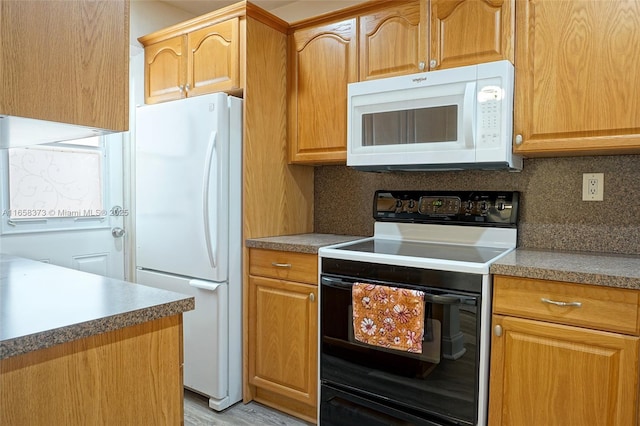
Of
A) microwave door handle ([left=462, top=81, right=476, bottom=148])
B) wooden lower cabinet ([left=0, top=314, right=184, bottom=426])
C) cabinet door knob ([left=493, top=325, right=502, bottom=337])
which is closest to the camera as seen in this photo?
wooden lower cabinet ([left=0, top=314, right=184, bottom=426])

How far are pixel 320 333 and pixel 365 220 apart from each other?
2.59 ft

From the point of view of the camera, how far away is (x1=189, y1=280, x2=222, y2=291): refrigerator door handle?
2250 mm

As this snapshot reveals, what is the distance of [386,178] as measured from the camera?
2.49 m

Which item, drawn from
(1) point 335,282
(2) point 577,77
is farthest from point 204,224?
(2) point 577,77

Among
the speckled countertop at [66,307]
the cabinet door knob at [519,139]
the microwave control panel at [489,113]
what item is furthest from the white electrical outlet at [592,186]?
the speckled countertop at [66,307]

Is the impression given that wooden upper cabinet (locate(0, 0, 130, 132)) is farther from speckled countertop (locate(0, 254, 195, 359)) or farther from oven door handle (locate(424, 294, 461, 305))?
oven door handle (locate(424, 294, 461, 305))

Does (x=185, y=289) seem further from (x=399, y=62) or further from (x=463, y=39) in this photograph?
(x=463, y=39)

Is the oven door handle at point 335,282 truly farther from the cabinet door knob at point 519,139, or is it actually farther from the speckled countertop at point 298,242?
the cabinet door knob at point 519,139

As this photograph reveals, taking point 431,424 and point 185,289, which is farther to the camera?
point 185,289

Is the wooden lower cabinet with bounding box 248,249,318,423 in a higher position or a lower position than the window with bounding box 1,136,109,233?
lower

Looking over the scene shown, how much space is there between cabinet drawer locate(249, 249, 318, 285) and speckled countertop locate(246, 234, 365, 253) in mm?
28

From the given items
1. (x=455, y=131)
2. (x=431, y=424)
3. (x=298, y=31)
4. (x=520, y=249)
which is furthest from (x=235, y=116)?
(x=431, y=424)

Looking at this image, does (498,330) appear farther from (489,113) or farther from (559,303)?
(489,113)

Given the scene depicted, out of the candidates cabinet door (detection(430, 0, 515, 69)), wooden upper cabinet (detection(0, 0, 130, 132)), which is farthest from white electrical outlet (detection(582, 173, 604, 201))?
wooden upper cabinet (detection(0, 0, 130, 132))
